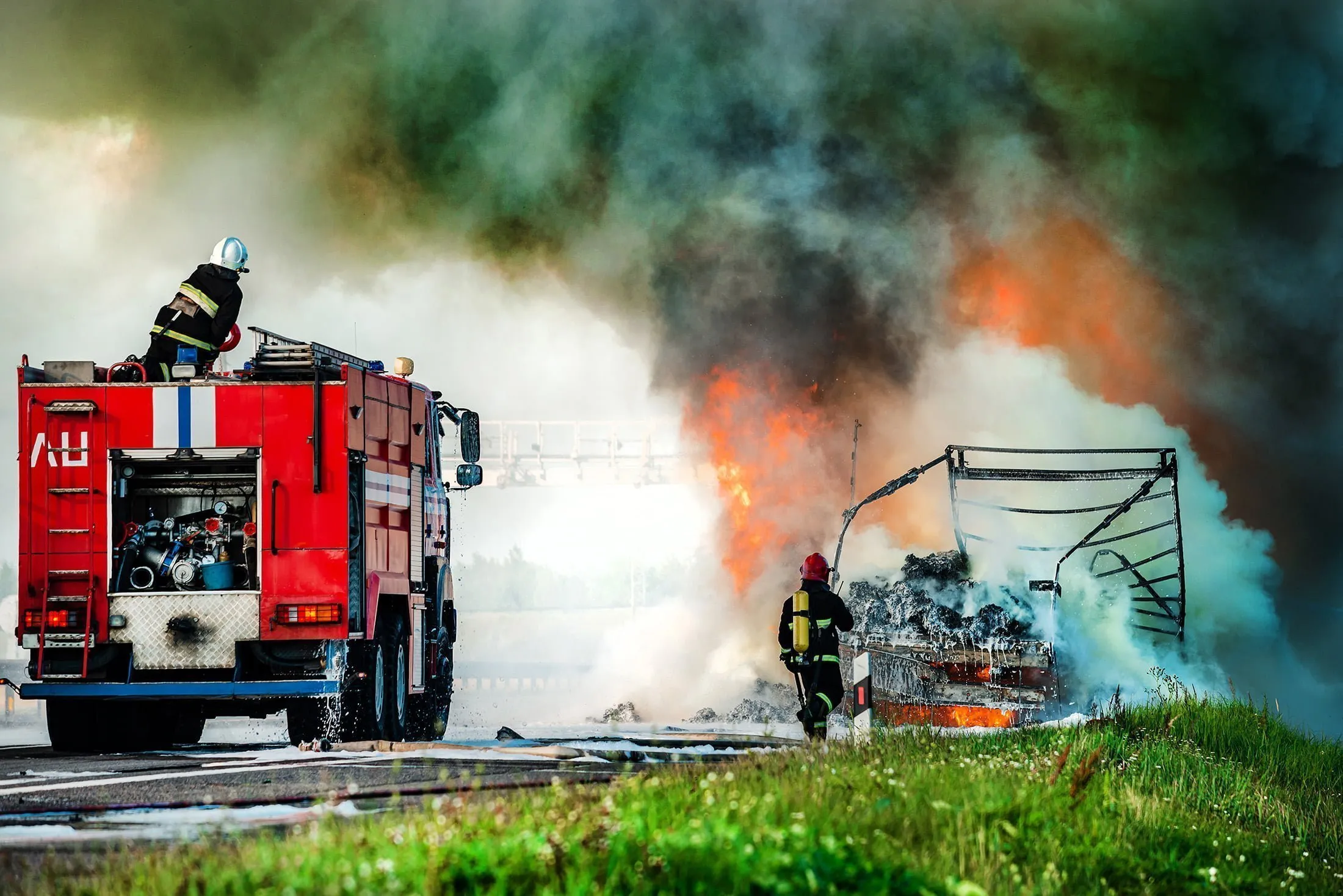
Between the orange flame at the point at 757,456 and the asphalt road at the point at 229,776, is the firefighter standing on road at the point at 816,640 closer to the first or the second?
the asphalt road at the point at 229,776

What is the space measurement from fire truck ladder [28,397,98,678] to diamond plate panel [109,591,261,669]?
387 millimetres

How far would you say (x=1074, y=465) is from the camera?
31.4 m

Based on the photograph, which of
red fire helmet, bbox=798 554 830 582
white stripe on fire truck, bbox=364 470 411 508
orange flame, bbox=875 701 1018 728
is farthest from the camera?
orange flame, bbox=875 701 1018 728

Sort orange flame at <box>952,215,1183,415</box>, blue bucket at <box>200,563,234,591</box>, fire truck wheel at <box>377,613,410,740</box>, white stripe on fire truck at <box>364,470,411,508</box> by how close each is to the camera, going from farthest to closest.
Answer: orange flame at <box>952,215,1183,415</box> < fire truck wheel at <box>377,613,410,740</box> < white stripe on fire truck at <box>364,470,411,508</box> < blue bucket at <box>200,563,234,591</box>

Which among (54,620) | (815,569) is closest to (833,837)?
(815,569)

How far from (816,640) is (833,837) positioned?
242 inches

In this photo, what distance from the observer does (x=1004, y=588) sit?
2442 centimetres

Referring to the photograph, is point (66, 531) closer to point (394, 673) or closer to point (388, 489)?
point (388, 489)

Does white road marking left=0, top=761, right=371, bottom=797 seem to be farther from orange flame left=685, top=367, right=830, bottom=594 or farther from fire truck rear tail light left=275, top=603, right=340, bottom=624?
orange flame left=685, top=367, right=830, bottom=594

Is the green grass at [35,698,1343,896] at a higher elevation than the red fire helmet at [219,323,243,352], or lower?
lower

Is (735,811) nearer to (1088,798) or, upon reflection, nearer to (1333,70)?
(1088,798)

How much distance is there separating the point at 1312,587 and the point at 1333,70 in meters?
10.7

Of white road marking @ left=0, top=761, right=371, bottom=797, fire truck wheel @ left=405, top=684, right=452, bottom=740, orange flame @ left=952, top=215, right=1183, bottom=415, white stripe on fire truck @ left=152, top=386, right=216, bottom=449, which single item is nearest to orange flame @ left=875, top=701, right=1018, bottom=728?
fire truck wheel @ left=405, top=684, right=452, bottom=740

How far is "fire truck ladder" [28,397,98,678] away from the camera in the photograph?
13.4m
